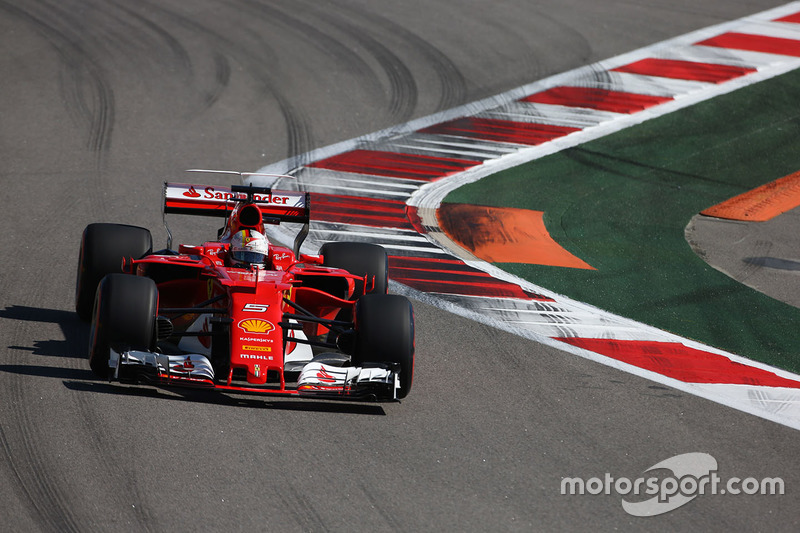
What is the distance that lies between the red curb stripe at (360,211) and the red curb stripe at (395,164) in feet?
3.57

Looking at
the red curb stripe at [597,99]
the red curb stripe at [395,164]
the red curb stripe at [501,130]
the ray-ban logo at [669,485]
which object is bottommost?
the ray-ban logo at [669,485]

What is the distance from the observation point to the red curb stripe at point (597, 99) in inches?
707

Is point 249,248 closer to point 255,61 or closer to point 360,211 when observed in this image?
point 360,211

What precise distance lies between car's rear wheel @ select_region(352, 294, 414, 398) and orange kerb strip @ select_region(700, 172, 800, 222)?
25.3 feet

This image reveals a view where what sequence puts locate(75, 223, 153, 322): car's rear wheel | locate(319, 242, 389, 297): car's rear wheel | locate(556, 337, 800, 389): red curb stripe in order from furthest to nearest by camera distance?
locate(319, 242, 389, 297): car's rear wheel, locate(556, 337, 800, 389): red curb stripe, locate(75, 223, 153, 322): car's rear wheel

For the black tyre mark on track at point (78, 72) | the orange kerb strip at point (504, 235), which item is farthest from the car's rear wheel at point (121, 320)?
the black tyre mark on track at point (78, 72)

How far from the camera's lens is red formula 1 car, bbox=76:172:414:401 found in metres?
7.66

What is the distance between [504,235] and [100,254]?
5591 millimetres

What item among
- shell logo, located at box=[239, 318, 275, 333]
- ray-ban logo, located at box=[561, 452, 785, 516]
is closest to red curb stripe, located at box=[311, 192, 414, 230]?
shell logo, located at box=[239, 318, 275, 333]

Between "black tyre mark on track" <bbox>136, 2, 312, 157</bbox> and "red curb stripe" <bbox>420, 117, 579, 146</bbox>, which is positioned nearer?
"black tyre mark on track" <bbox>136, 2, 312, 157</bbox>

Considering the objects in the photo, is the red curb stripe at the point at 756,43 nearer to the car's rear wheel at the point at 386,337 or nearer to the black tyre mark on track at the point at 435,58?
the black tyre mark on track at the point at 435,58

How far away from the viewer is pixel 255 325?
7930 millimetres

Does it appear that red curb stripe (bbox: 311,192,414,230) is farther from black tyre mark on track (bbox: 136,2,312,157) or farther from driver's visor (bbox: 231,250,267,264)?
driver's visor (bbox: 231,250,267,264)

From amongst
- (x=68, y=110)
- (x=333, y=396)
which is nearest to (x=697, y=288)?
(x=333, y=396)
